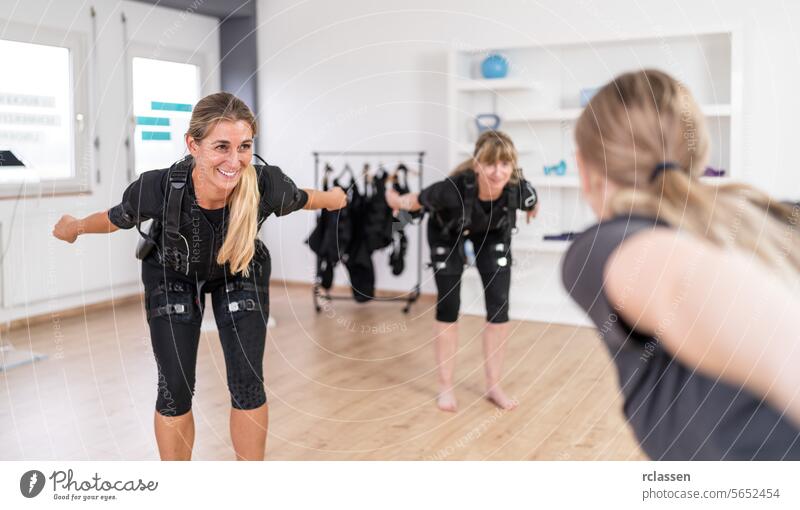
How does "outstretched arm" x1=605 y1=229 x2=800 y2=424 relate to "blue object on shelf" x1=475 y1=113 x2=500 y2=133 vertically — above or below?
below

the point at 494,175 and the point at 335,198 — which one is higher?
the point at 494,175

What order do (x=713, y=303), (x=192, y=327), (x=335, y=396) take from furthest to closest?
1. (x=335, y=396)
2. (x=192, y=327)
3. (x=713, y=303)

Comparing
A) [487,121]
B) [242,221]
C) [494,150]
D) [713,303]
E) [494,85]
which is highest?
[494,85]

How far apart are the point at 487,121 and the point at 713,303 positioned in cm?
444

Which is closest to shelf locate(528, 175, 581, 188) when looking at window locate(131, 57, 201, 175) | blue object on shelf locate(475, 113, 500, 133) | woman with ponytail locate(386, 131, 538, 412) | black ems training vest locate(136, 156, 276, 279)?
blue object on shelf locate(475, 113, 500, 133)

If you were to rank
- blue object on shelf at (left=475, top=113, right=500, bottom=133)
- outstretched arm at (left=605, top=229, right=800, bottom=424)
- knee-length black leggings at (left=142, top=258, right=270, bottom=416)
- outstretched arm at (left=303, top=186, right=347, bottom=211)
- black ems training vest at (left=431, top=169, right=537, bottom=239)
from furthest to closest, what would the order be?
blue object on shelf at (left=475, top=113, right=500, bottom=133) → black ems training vest at (left=431, top=169, right=537, bottom=239) → outstretched arm at (left=303, top=186, right=347, bottom=211) → knee-length black leggings at (left=142, top=258, right=270, bottom=416) → outstretched arm at (left=605, top=229, right=800, bottom=424)

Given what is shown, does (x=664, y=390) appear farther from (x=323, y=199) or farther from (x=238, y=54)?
(x=238, y=54)

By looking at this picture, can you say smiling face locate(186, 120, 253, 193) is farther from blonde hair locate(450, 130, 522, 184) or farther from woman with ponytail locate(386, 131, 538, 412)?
blonde hair locate(450, 130, 522, 184)

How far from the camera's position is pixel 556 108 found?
509 centimetres

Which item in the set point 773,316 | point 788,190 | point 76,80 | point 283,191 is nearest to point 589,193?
point 773,316

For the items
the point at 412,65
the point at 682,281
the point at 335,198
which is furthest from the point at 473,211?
the point at 412,65

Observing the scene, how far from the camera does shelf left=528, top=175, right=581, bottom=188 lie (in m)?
4.75
